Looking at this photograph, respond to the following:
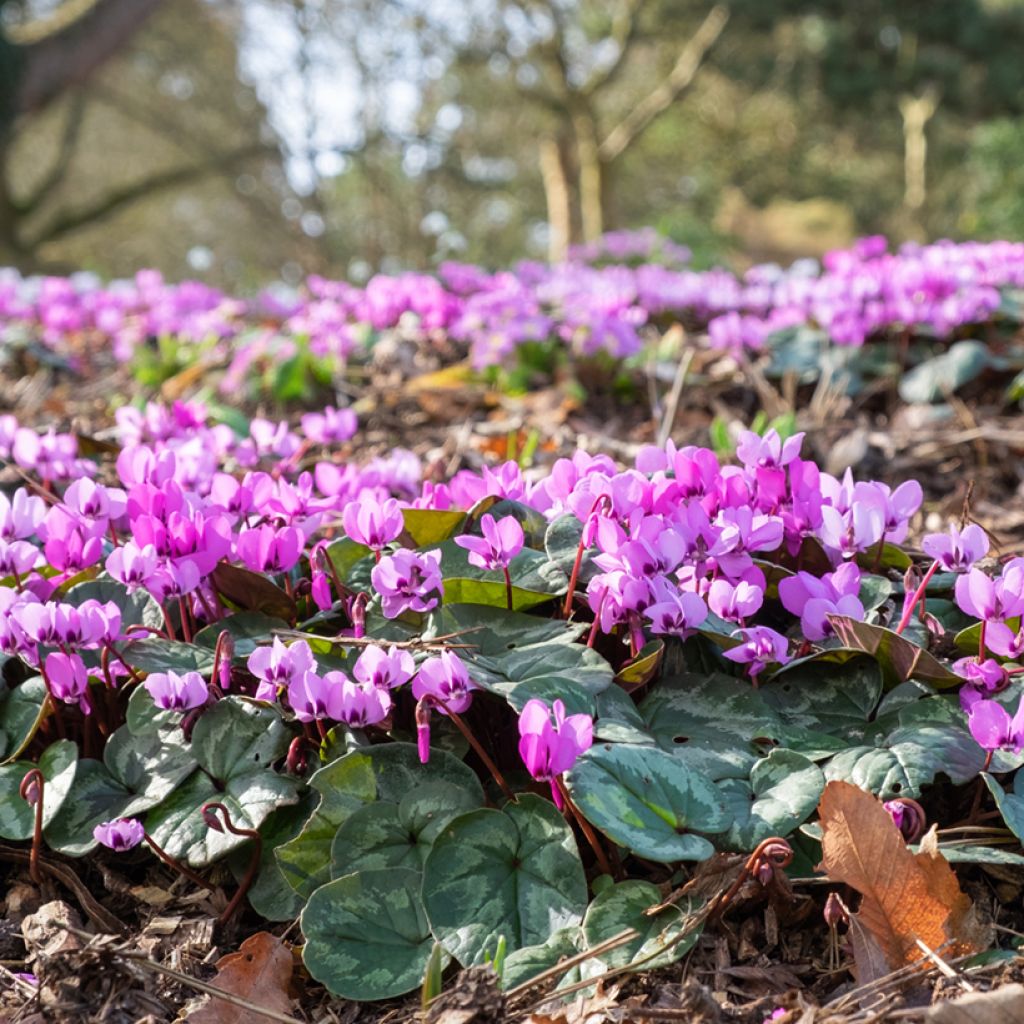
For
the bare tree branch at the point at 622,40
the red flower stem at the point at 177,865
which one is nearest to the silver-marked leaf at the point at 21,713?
the red flower stem at the point at 177,865

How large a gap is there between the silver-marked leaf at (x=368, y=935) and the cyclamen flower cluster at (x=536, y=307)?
1479mm

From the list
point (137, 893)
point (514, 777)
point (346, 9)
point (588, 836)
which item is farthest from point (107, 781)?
point (346, 9)

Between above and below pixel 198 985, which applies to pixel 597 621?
above

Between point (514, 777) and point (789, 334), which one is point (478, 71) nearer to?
point (789, 334)

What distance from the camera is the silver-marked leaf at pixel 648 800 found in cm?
124

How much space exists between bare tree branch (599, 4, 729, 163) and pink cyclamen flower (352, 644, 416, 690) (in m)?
15.8

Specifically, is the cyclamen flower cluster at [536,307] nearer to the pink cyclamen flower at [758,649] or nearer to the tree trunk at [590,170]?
the pink cyclamen flower at [758,649]

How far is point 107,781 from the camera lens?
5.07ft

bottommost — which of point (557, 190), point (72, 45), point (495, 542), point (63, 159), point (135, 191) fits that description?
point (495, 542)

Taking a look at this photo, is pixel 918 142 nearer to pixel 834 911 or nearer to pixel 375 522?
pixel 375 522

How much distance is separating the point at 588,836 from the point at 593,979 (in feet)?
0.58

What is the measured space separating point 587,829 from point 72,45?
46.6 ft

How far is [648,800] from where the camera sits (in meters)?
1.29

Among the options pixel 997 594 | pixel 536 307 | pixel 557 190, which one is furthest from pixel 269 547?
pixel 557 190
